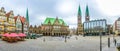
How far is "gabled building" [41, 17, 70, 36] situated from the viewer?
16850 cm

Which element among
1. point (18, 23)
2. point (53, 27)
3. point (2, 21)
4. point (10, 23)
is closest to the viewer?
point (2, 21)

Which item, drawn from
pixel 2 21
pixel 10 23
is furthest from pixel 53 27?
pixel 2 21

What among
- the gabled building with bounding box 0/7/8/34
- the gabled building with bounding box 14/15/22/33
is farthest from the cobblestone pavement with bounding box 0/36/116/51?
the gabled building with bounding box 14/15/22/33

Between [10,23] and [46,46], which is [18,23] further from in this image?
[46,46]

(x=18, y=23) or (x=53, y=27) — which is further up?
(x=18, y=23)

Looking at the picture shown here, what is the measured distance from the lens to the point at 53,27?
170 m

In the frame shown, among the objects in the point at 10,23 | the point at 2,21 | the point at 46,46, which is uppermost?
the point at 2,21

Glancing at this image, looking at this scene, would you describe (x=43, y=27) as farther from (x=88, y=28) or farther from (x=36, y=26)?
(x=88, y=28)

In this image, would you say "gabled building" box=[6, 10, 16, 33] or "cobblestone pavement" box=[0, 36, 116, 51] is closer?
"cobblestone pavement" box=[0, 36, 116, 51]

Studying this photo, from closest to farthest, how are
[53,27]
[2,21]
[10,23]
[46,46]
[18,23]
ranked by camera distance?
1. [46,46]
2. [2,21]
3. [10,23]
4. [18,23]
5. [53,27]

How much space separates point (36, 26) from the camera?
574 feet

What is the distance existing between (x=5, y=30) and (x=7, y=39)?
3028 centimetres

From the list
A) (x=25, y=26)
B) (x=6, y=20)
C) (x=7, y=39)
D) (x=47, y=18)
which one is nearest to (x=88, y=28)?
(x=47, y=18)

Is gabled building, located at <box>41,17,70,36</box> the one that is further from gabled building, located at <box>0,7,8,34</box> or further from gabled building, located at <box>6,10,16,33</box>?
gabled building, located at <box>0,7,8,34</box>
